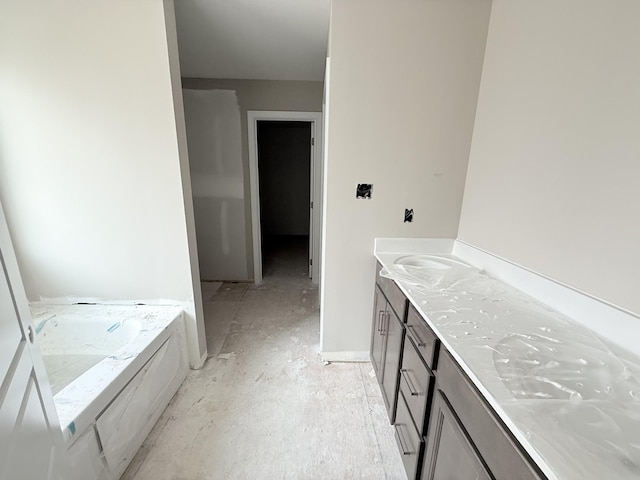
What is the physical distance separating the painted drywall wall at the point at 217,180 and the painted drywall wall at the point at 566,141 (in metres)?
2.50

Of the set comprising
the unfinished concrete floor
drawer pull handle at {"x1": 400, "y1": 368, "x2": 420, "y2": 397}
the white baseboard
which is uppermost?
drawer pull handle at {"x1": 400, "y1": 368, "x2": 420, "y2": 397}

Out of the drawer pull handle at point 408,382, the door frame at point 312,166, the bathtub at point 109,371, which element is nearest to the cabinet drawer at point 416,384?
the drawer pull handle at point 408,382

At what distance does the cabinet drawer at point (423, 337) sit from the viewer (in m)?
0.94

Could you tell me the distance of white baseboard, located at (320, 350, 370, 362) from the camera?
202 cm

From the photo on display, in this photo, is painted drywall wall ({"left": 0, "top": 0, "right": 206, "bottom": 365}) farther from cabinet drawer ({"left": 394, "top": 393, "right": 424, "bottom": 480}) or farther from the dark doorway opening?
the dark doorway opening

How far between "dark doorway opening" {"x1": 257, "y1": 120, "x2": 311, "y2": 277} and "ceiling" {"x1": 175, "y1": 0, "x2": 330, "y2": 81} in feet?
8.94

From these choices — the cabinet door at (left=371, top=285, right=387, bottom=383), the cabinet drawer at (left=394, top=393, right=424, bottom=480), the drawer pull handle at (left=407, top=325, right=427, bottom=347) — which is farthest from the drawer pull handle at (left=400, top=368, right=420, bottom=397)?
the cabinet door at (left=371, top=285, right=387, bottom=383)

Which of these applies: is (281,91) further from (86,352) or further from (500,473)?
(500,473)

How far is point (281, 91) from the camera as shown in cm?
287

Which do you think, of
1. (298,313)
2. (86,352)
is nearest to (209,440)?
(86,352)

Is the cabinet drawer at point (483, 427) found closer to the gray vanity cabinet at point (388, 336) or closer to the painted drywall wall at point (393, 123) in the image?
the gray vanity cabinet at point (388, 336)

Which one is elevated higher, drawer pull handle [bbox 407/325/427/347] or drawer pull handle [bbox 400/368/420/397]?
drawer pull handle [bbox 407/325/427/347]

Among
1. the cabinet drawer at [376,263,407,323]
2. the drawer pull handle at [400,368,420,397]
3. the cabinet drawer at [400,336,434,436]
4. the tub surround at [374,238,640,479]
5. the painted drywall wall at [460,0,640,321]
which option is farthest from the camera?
the cabinet drawer at [376,263,407,323]

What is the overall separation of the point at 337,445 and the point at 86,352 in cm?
161
